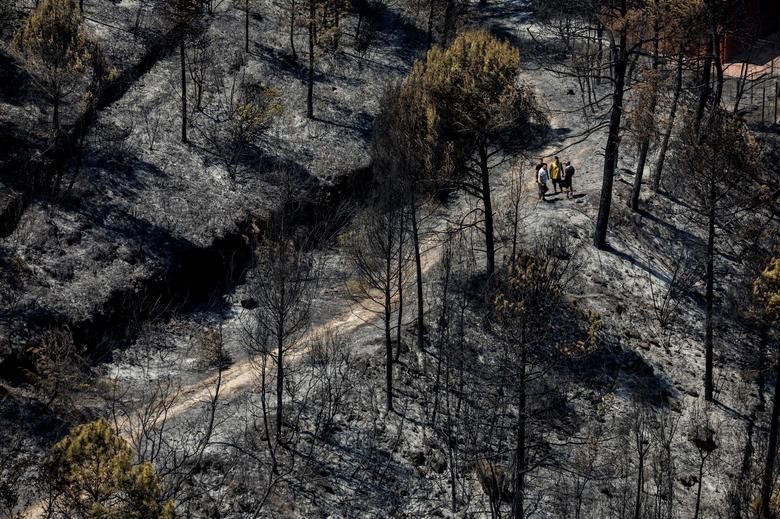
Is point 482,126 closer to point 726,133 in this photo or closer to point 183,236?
point 726,133

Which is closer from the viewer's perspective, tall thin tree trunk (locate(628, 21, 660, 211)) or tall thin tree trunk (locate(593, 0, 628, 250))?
tall thin tree trunk (locate(593, 0, 628, 250))

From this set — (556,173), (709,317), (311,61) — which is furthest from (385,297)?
(311,61)

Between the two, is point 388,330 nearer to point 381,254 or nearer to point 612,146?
point 381,254

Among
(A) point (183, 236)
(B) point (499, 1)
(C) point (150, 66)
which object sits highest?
(B) point (499, 1)

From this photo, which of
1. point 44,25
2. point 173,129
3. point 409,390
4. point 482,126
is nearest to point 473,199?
point 482,126

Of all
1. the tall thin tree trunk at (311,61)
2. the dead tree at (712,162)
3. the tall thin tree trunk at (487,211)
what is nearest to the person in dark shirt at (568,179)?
the tall thin tree trunk at (487,211)

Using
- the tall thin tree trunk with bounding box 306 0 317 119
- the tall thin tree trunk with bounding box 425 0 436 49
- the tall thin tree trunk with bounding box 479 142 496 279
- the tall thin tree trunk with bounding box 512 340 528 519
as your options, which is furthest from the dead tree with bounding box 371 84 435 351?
the tall thin tree trunk with bounding box 425 0 436 49

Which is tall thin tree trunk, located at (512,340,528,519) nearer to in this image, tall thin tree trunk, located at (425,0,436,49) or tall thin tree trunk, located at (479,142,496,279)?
tall thin tree trunk, located at (479,142,496,279)
